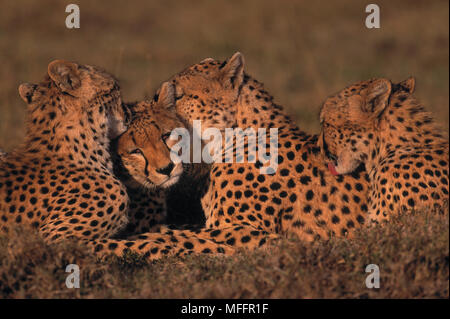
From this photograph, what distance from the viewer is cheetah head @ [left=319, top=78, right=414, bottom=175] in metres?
4.66

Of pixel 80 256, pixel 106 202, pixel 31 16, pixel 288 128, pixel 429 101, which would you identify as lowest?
pixel 80 256

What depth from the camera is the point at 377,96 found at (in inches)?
182

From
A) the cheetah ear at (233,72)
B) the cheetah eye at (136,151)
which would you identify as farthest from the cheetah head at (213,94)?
the cheetah eye at (136,151)

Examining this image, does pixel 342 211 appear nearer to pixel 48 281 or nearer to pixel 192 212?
pixel 192 212

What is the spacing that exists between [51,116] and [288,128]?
1648 mm

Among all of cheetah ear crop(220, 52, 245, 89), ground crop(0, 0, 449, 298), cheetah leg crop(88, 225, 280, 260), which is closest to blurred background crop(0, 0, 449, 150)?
ground crop(0, 0, 449, 298)

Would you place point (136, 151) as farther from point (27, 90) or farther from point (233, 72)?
point (233, 72)

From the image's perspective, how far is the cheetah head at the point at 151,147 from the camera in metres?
4.75

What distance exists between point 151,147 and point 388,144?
59.9 inches

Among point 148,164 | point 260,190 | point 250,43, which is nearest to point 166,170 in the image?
point 148,164

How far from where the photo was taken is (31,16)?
1448cm

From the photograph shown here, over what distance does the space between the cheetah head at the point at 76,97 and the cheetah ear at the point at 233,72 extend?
2.57 ft

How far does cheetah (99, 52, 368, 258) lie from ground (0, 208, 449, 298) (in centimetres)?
60
